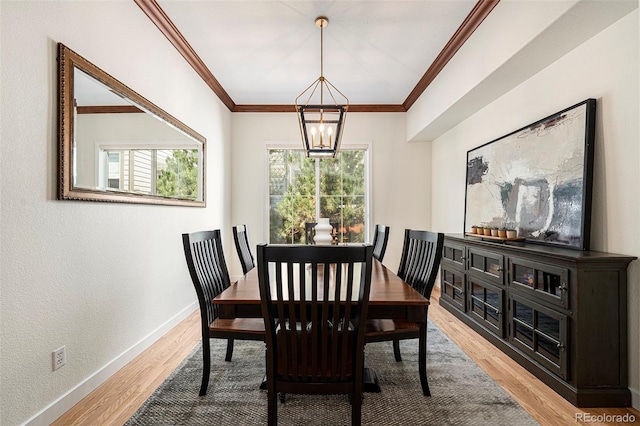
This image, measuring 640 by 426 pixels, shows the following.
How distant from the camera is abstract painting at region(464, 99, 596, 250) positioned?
221cm

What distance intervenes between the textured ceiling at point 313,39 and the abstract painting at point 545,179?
3.88 feet

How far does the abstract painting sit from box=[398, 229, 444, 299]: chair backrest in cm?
95

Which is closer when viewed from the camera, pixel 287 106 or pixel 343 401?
pixel 343 401

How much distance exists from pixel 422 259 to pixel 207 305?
1387 mm

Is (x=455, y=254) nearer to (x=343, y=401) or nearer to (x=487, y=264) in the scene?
(x=487, y=264)

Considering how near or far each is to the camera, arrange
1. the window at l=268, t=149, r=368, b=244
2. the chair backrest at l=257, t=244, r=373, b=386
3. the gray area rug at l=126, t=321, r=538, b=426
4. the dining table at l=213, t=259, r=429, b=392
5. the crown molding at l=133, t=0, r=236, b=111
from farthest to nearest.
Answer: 1. the window at l=268, t=149, r=368, b=244
2. the crown molding at l=133, t=0, r=236, b=111
3. the gray area rug at l=126, t=321, r=538, b=426
4. the dining table at l=213, t=259, r=429, b=392
5. the chair backrest at l=257, t=244, r=373, b=386

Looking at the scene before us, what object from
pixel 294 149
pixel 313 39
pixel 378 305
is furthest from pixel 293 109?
pixel 378 305

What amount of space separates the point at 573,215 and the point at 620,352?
840 mm

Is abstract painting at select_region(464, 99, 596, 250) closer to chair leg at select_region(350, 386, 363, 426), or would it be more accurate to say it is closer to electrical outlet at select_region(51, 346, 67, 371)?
chair leg at select_region(350, 386, 363, 426)

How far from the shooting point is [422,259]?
2.28 m

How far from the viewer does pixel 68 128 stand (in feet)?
6.19

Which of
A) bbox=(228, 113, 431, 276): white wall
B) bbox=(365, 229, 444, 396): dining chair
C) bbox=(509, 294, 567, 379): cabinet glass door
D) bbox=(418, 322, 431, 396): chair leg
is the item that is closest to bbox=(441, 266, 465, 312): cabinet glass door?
bbox=(509, 294, 567, 379): cabinet glass door

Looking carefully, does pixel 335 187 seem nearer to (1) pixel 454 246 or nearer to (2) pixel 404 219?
(2) pixel 404 219

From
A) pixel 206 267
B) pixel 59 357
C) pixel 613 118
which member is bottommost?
pixel 59 357
